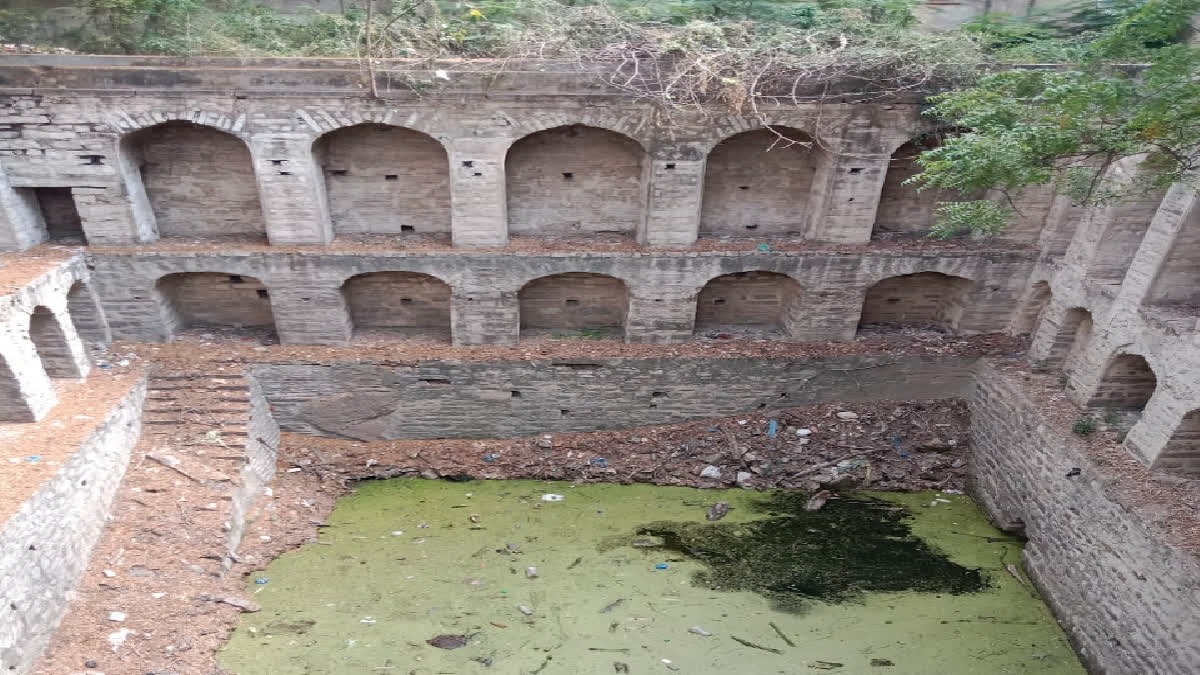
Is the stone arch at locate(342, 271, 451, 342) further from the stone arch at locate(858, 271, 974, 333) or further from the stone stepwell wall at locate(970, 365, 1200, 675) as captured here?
the stone stepwell wall at locate(970, 365, 1200, 675)

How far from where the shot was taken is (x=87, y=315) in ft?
36.8

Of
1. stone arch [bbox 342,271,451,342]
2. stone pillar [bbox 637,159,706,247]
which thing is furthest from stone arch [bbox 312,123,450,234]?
stone pillar [bbox 637,159,706,247]

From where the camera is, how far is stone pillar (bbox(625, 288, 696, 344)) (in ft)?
39.4

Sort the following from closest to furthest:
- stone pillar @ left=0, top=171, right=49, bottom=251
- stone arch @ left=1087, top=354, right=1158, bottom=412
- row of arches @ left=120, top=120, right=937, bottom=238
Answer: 1. stone arch @ left=1087, top=354, right=1158, bottom=412
2. stone pillar @ left=0, top=171, right=49, bottom=251
3. row of arches @ left=120, top=120, right=937, bottom=238

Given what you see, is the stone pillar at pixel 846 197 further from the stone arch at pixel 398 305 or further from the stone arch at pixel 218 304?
the stone arch at pixel 218 304

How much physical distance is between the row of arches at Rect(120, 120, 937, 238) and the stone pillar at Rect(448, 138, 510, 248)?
0.50ft

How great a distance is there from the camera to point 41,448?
8.76 meters

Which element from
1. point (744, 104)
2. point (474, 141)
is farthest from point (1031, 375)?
point (474, 141)

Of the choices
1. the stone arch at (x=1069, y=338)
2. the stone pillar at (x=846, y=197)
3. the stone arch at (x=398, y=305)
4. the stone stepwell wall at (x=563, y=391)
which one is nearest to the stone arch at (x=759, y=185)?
the stone pillar at (x=846, y=197)

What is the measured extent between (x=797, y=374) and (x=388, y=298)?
758cm

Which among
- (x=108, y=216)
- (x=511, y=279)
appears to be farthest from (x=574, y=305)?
(x=108, y=216)

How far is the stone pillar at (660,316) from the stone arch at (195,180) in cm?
673

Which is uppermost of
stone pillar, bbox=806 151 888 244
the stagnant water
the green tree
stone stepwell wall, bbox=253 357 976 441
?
the green tree

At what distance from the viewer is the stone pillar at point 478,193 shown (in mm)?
10836
